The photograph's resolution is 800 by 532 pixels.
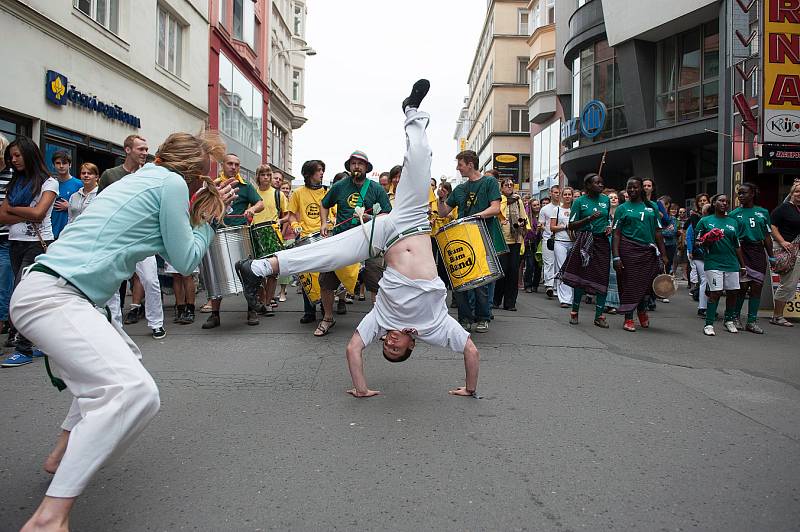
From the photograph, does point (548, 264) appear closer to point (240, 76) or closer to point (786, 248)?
point (786, 248)

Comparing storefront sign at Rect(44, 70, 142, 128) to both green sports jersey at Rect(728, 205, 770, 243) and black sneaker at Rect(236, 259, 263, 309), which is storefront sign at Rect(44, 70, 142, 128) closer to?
black sneaker at Rect(236, 259, 263, 309)

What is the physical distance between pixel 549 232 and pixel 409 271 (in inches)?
312

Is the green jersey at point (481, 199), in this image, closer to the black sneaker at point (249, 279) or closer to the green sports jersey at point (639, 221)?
the green sports jersey at point (639, 221)

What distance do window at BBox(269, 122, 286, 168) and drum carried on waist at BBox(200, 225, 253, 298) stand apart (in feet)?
104

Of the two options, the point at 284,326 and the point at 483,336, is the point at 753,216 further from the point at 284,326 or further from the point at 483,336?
the point at 284,326

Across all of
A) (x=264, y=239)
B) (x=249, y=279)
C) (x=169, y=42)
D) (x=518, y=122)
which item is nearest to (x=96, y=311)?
(x=249, y=279)

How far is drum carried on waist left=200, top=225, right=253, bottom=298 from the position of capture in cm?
618

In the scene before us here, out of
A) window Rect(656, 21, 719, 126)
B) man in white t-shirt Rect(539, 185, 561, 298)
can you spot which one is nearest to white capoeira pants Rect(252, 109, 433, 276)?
man in white t-shirt Rect(539, 185, 561, 298)

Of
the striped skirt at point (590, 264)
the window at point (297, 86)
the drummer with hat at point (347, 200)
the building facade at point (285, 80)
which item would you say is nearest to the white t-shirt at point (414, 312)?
the drummer with hat at point (347, 200)

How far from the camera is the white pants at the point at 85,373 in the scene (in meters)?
2.42

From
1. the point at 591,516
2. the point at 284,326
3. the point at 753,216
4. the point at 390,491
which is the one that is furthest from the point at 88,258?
the point at 753,216

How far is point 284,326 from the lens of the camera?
8078mm

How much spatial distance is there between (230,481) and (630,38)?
23803mm

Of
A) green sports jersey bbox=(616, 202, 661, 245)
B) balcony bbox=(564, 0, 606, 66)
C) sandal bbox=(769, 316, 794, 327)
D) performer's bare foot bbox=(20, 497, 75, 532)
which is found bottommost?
performer's bare foot bbox=(20, 497, 75, 532)
